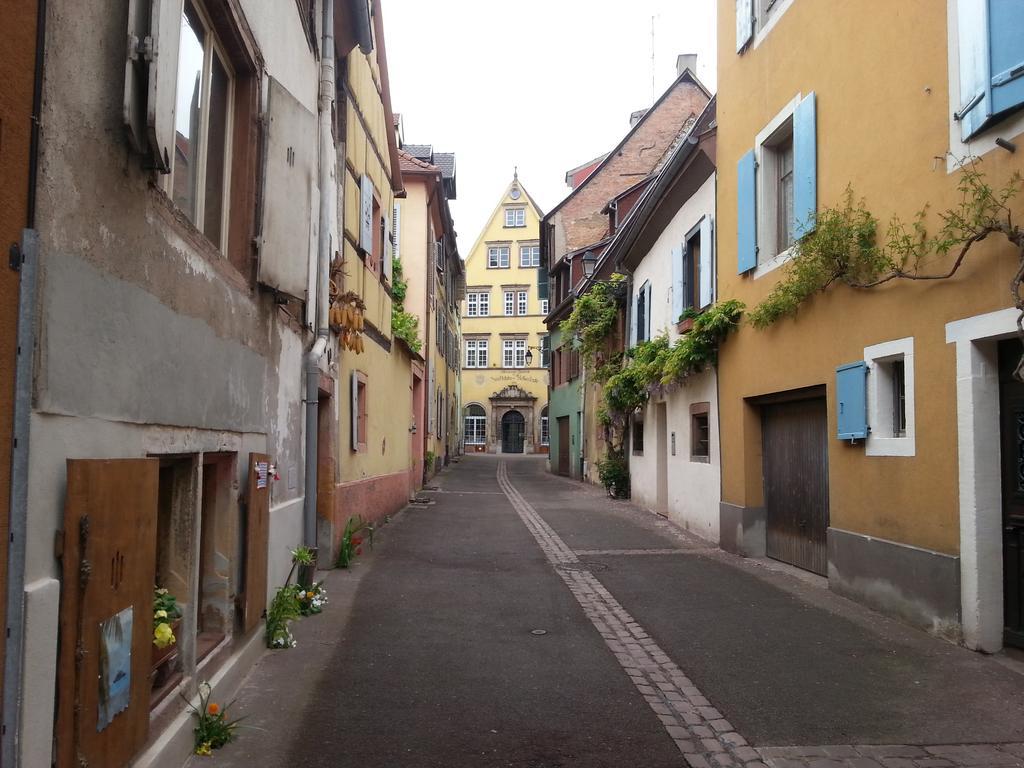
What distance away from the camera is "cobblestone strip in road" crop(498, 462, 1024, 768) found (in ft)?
13.0

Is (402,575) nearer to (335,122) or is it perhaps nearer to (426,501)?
(335,122)

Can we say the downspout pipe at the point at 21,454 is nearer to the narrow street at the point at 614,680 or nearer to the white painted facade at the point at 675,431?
the narrow street at the point at 614,680

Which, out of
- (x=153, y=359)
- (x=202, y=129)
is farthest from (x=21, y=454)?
(x=202, y=129)

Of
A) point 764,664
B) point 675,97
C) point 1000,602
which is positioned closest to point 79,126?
point 764,664

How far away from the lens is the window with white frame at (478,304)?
50281mm

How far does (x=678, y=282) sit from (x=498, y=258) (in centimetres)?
3781

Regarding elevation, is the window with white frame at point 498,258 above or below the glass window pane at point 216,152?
above

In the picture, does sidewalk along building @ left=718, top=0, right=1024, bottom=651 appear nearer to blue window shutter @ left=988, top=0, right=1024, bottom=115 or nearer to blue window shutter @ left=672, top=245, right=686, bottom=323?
blue window shutter @ left=988, top=0, right=1024, bottom=115

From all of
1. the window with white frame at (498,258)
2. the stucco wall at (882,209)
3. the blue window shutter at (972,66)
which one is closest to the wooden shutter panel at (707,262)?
the stucco wall at (882,209)

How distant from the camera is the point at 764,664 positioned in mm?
5668

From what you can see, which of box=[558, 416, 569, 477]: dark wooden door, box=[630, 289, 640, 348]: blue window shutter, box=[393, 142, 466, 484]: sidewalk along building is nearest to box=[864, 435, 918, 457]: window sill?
box=[630, 289, 640, 348]: blue window shutter

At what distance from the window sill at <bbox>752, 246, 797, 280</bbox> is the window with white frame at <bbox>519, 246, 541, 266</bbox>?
134 ft

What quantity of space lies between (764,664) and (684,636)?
2.79 feet

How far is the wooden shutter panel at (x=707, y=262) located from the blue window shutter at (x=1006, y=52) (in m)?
6.00
